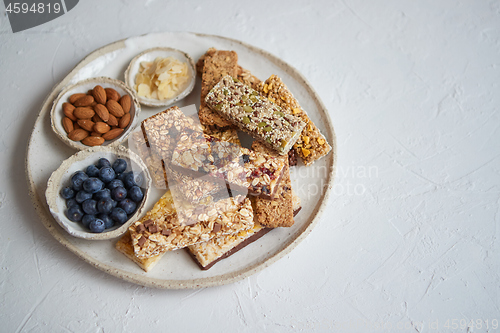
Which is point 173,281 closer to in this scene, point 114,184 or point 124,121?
point 114,184

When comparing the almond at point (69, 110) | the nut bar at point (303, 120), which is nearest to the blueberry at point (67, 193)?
the almond at point (69, 110)

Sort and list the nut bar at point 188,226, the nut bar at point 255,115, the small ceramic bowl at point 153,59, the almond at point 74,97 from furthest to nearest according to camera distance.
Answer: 1. the small ceramic bowl at point 153,59
2. the almond at point 74,97
3. the nut bar at point 255,115
4. the nut bar at point 188,226

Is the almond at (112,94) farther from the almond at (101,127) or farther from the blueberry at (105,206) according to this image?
the blueberry at (105,206)

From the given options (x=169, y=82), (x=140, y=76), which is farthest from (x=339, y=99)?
(x=140, y=76)

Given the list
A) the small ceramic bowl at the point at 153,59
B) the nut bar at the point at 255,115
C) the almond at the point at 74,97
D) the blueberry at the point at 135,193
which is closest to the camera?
the blueberry at the point at 135,193

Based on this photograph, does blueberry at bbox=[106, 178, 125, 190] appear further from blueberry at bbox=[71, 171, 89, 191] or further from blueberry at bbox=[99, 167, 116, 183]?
blueberry at bbox=[71, 171, 89, 191]
